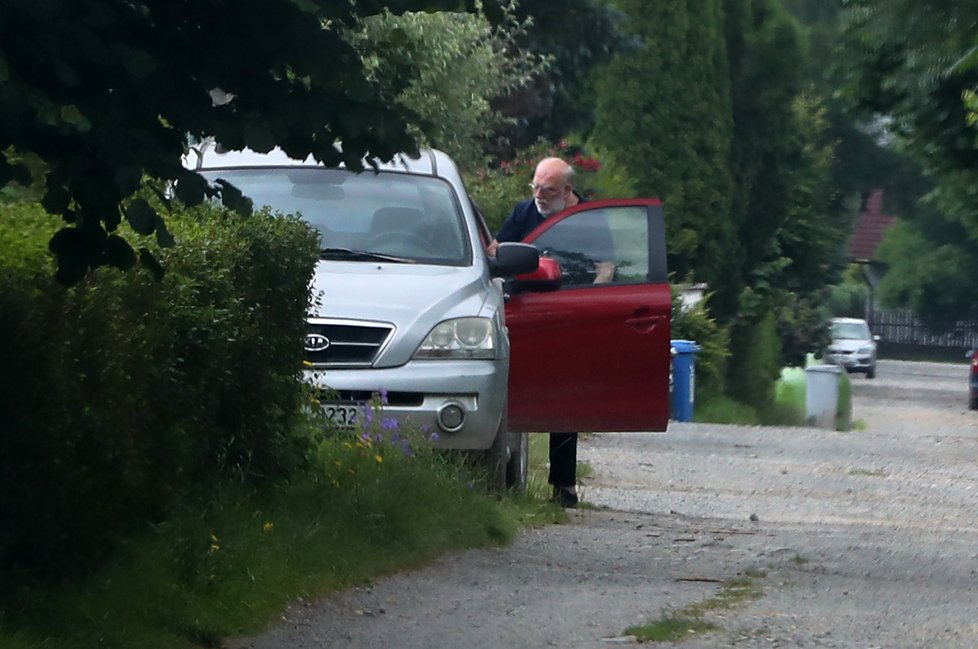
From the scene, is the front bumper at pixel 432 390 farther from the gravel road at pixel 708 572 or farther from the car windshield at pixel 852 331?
the car windshield at pixel 852 331

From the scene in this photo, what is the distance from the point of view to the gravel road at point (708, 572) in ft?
20.3

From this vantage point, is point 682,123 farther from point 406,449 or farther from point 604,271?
point 406,449

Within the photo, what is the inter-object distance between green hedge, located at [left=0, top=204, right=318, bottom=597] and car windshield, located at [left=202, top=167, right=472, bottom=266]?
2.35 meters

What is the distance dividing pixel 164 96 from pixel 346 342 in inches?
159

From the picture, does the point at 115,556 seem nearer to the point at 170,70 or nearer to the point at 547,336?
the point at 170,70

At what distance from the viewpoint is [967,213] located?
15320 mm

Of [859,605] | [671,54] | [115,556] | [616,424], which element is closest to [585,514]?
[616,424]

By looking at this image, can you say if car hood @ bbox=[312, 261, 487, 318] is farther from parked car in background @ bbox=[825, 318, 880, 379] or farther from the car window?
parked car in background @ bbox=[825, 318, 880, 379]

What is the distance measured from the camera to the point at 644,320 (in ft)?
32.6

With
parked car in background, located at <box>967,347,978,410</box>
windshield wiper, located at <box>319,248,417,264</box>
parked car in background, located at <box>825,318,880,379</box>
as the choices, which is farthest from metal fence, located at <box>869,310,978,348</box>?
windshield wiper, located at <box>319,248,417,264</box>

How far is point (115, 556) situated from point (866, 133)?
63924 millimetres

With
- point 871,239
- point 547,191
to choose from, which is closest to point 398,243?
point 547,191

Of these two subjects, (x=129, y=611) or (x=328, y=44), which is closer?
(x=328, y=44)

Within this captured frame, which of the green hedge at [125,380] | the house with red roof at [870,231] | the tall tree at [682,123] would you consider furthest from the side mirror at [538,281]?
the house with red roof at [870,231]
